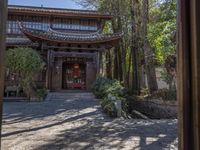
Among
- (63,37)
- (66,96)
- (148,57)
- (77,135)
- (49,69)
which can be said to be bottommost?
(77,135)

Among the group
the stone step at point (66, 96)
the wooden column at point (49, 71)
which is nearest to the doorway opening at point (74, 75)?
the wooden column at point (49, 71)

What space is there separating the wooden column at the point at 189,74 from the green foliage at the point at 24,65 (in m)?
15.5

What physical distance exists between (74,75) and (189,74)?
21239mm

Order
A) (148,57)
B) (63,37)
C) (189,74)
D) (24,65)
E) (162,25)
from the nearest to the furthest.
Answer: (189,74) < (24,65) < (148,57) < (162,25) < (63,37)

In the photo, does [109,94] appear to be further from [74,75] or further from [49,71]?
[74,75]

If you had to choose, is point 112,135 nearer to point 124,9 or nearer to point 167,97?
point 167,97

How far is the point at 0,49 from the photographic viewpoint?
139cm

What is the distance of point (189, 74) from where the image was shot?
55.6 inches

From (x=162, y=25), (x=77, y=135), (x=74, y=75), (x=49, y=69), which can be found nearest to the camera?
(x=77, y=135)

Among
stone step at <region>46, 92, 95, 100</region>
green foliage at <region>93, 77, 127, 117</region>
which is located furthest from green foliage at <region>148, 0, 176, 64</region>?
stone step at <region>46, 92, 95, 100</region>

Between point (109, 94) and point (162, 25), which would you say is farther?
point (162, 25)

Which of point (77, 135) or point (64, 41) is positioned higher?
point (64, 41)

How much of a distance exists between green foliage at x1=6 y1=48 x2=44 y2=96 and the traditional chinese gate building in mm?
2244

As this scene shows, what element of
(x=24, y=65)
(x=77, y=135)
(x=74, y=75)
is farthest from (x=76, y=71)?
(x=77, y=135)
